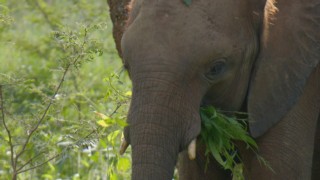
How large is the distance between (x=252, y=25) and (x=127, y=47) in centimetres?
74

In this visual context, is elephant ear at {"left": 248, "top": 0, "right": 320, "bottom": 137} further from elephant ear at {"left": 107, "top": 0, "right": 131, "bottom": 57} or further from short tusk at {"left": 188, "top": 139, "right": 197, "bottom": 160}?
elephant ear at {"left": 107, "top": 0, "right": 131, "bottom": 57}

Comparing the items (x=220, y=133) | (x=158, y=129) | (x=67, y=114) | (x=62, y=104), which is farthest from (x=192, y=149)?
(x=67, y=114)

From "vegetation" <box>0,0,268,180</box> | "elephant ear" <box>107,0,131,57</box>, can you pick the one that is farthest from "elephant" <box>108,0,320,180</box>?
"elephant ear" <box>107,0,131,57</box>

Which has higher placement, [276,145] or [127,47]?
[127,47]

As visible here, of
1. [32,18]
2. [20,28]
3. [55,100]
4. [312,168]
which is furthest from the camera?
[20,28]

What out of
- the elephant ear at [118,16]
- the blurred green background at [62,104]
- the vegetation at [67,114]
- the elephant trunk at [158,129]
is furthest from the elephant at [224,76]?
the elephant ear at [118,16]

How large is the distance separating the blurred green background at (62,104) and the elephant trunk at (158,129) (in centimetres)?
17

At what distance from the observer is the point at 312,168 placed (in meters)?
7.18

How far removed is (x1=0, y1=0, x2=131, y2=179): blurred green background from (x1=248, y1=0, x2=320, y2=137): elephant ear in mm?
807

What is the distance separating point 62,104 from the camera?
27.0ft

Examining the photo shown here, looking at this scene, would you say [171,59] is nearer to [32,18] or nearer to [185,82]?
[185,82]

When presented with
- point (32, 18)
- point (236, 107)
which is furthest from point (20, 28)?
point (236, 107)

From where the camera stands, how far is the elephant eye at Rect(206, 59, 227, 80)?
6.19 metres

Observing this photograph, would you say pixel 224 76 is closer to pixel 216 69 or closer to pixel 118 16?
pixel 216 69
